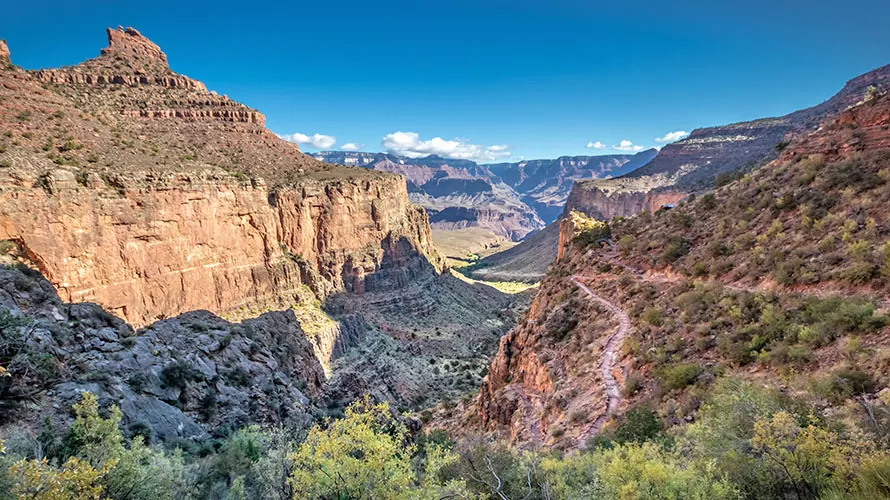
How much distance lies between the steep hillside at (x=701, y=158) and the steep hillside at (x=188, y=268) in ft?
232

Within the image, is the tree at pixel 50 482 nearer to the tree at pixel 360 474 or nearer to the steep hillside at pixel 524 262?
the tree at pixel 360 474

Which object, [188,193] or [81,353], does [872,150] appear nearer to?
[81,353]

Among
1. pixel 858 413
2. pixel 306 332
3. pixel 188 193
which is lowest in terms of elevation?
pixel 306 332

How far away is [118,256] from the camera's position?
1164 inches

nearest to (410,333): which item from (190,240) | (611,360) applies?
(190,240)

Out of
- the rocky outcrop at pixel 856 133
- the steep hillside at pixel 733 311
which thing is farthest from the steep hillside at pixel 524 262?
the rocky outcrop at pixel 856 133

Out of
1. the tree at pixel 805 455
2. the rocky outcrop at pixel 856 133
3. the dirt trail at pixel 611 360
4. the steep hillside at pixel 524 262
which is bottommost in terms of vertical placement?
the steep hillside at pixel 524 262

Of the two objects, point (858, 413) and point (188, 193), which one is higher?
point (188, 193)

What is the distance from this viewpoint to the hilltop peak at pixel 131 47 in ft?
176

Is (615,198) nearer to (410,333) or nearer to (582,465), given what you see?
(410,333)

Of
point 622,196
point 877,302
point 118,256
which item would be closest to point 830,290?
point 877,302

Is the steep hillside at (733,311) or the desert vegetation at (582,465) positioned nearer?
the desert vegetation at (582,465)

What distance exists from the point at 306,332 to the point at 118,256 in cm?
1818

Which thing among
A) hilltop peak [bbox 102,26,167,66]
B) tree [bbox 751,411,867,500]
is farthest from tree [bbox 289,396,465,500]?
hilltop peak [bbox 102,26,167,66]
